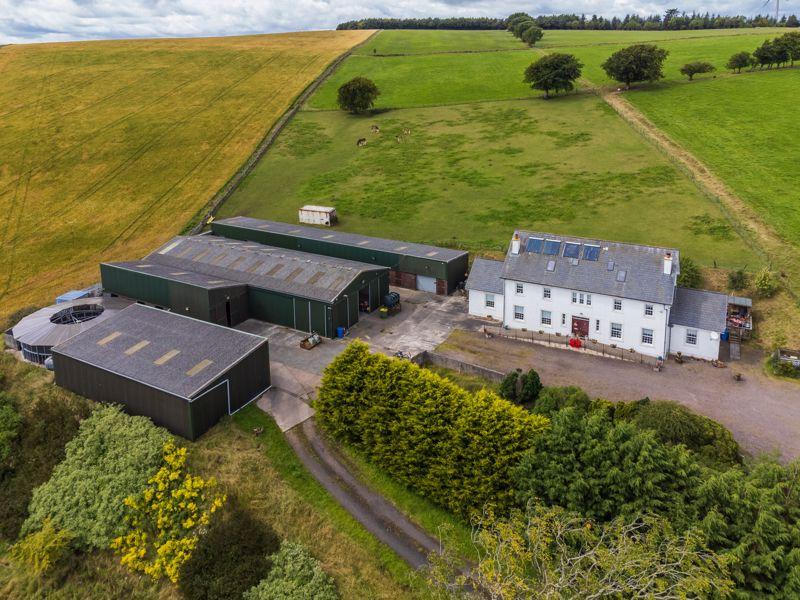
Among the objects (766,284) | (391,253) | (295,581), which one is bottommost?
(295,581)

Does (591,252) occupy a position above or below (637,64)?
below

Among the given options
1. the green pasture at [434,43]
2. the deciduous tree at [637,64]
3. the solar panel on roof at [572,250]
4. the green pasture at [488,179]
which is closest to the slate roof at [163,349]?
the solar panel on roof at [572,250]

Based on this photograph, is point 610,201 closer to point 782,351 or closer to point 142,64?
point 782,351

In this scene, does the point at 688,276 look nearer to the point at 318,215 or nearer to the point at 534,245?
the point at 534,245

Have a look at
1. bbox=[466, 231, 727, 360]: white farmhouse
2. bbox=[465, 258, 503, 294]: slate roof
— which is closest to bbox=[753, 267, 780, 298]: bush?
bbox=[466, 231, 727, 360]: white farmhouse

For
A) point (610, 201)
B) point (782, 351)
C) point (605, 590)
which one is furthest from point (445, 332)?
point (610, 201)

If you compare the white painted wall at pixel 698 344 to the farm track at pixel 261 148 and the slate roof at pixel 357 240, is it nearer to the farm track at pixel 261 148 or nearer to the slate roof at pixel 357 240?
the slate roof at pixel 357 240

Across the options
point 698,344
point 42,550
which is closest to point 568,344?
point 698,344
